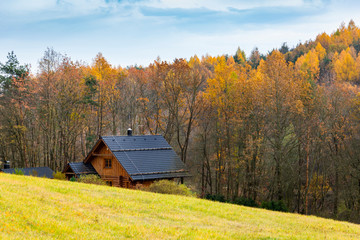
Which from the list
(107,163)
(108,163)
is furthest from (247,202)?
(107,163)

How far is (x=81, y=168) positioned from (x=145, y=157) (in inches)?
308

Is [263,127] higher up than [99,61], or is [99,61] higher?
[99,61]

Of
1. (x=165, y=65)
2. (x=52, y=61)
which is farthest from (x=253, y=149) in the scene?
(x=52, y=61)

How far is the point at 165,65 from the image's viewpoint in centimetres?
4962

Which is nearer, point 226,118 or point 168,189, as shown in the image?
Result: point 168,189

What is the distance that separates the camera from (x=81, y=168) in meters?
41.4

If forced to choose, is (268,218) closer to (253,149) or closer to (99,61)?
(253,149)

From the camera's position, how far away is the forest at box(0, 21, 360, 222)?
38438 millimetres

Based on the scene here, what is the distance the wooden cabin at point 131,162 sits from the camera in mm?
37312

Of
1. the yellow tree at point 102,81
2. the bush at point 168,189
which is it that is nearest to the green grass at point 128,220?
the bush at point 168,189

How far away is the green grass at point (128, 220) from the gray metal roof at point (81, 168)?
19.8 m

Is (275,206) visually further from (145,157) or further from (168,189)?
(145,157)

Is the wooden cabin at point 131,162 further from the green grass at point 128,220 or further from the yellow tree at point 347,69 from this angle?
the yellow tree at point 347,69

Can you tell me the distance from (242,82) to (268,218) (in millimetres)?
22572
